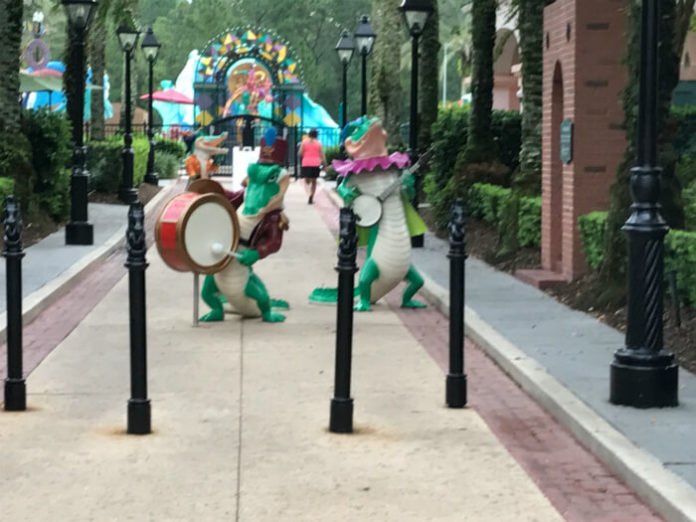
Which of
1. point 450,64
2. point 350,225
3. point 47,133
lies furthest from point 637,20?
point 450,64

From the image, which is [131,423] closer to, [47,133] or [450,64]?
[47,133]

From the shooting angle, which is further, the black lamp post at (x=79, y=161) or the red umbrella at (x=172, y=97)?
the red umbrella at (x=172, y=97)

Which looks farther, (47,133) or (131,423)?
(47,133)

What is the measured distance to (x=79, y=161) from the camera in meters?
21.1

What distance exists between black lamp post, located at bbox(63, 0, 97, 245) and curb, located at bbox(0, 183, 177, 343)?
16.7 inches

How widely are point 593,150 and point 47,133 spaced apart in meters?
11.4

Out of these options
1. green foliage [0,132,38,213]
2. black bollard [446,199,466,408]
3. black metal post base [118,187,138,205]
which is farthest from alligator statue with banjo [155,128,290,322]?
black metal post base [118,187,138,205]

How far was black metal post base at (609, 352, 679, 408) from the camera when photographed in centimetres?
823

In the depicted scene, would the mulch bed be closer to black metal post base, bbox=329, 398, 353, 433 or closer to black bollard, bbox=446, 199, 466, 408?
black bollard, bbox=446, 199, 466, 408

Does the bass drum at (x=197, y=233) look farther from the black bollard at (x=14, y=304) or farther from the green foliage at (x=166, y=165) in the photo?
the green foliage at (x=166, y=165)

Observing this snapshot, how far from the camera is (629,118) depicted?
1270cm

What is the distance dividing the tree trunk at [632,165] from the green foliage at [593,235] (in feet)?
1.77

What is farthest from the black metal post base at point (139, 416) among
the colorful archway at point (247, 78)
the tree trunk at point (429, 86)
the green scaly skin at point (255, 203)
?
the colorful archway at point (247, 78)

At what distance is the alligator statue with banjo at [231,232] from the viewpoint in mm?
11711
